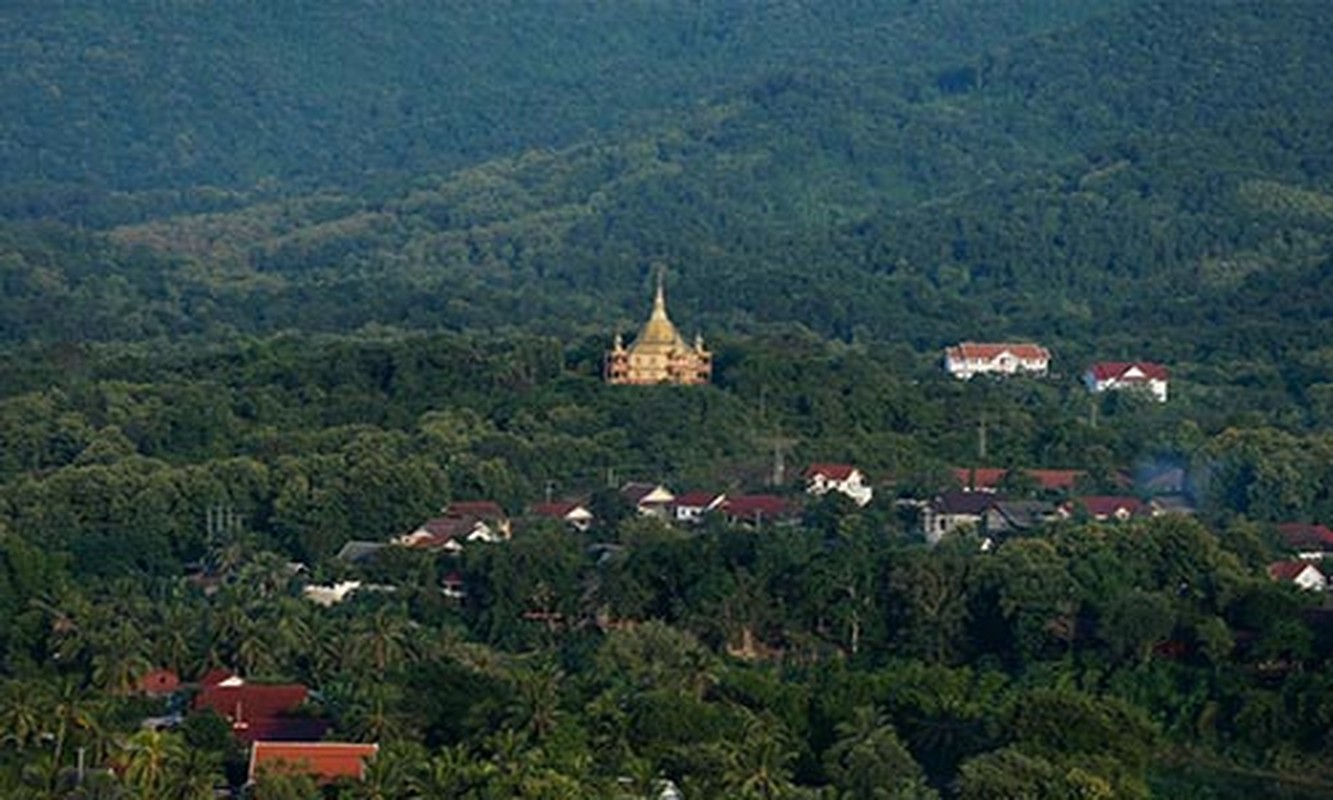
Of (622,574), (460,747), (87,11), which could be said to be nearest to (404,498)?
(622,574)

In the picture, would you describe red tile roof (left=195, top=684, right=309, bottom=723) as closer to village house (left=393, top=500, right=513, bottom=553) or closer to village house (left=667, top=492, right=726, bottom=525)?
village house (left=393, top=500, right=513, bottom=553)

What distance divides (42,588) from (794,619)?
1029 cm

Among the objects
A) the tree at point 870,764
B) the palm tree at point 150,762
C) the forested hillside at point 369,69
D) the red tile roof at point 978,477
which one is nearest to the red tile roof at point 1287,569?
the red tile roof at point 978,477

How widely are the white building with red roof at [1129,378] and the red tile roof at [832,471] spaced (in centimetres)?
1444

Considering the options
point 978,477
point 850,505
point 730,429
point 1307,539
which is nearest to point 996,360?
point 730,429

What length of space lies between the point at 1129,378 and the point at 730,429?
548 inches

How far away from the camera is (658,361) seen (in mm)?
73938

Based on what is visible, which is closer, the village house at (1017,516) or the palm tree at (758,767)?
the palm tree at (758,767)

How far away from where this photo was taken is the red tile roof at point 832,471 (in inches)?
2554

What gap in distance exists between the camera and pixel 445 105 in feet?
548

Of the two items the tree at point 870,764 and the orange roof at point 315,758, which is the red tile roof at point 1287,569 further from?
the orange roof at point 315,758

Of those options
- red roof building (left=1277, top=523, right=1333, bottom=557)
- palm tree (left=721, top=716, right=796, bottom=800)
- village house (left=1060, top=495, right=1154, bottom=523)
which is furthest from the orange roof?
red roof building (left=1277, top=523, right=1333, bottom=557)

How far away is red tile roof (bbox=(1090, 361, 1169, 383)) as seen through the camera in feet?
265

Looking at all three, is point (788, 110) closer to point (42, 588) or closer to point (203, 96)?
point (203, 96)
